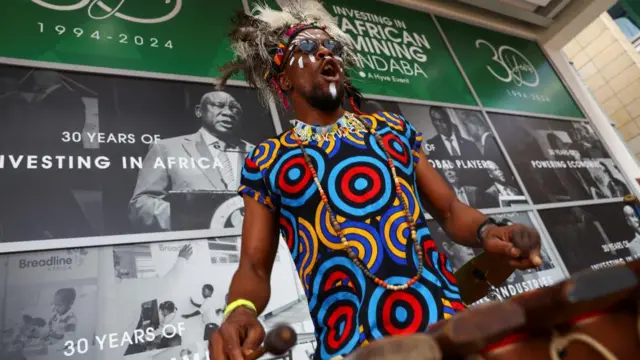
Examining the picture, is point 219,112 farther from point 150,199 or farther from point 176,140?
point 150,199

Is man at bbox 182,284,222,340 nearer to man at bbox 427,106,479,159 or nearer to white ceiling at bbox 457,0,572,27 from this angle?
man at bbox 427,106,479,159

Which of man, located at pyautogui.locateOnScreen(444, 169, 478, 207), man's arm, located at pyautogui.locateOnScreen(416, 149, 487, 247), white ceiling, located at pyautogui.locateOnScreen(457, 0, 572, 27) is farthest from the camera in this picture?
white ceiling, located at pyautogui.locateOnScreen(457, 0, 572, 27)

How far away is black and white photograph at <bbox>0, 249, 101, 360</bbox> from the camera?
1.23 meters

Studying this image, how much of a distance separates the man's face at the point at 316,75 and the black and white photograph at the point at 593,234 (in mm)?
2073

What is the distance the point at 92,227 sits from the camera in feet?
4.77

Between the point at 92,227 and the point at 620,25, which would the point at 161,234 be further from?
the point at 620,25

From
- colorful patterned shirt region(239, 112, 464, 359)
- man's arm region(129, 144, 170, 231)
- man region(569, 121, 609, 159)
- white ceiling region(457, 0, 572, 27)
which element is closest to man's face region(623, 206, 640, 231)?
man region(569, 121, 609, 159)

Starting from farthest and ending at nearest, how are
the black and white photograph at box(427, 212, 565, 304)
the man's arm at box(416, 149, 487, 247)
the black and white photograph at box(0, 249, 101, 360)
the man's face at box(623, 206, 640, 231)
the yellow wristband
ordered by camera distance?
the man's face at box(623, 206, 640, 231)
the black and white photograph at box(427, 212, 565, 304)
the black and white photograph at box(0, 249, 101, 360)
the man's arm at box(416, 149, 487, 247)
the yellow wristband

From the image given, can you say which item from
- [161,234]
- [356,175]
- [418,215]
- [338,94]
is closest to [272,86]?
[338,94]

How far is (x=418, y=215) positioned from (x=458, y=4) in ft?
10.7

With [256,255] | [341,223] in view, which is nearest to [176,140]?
[256,255]

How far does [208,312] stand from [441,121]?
5.94 ft

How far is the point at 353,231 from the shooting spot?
735mm

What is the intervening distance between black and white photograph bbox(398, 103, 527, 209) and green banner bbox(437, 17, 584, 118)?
39 centimetres
